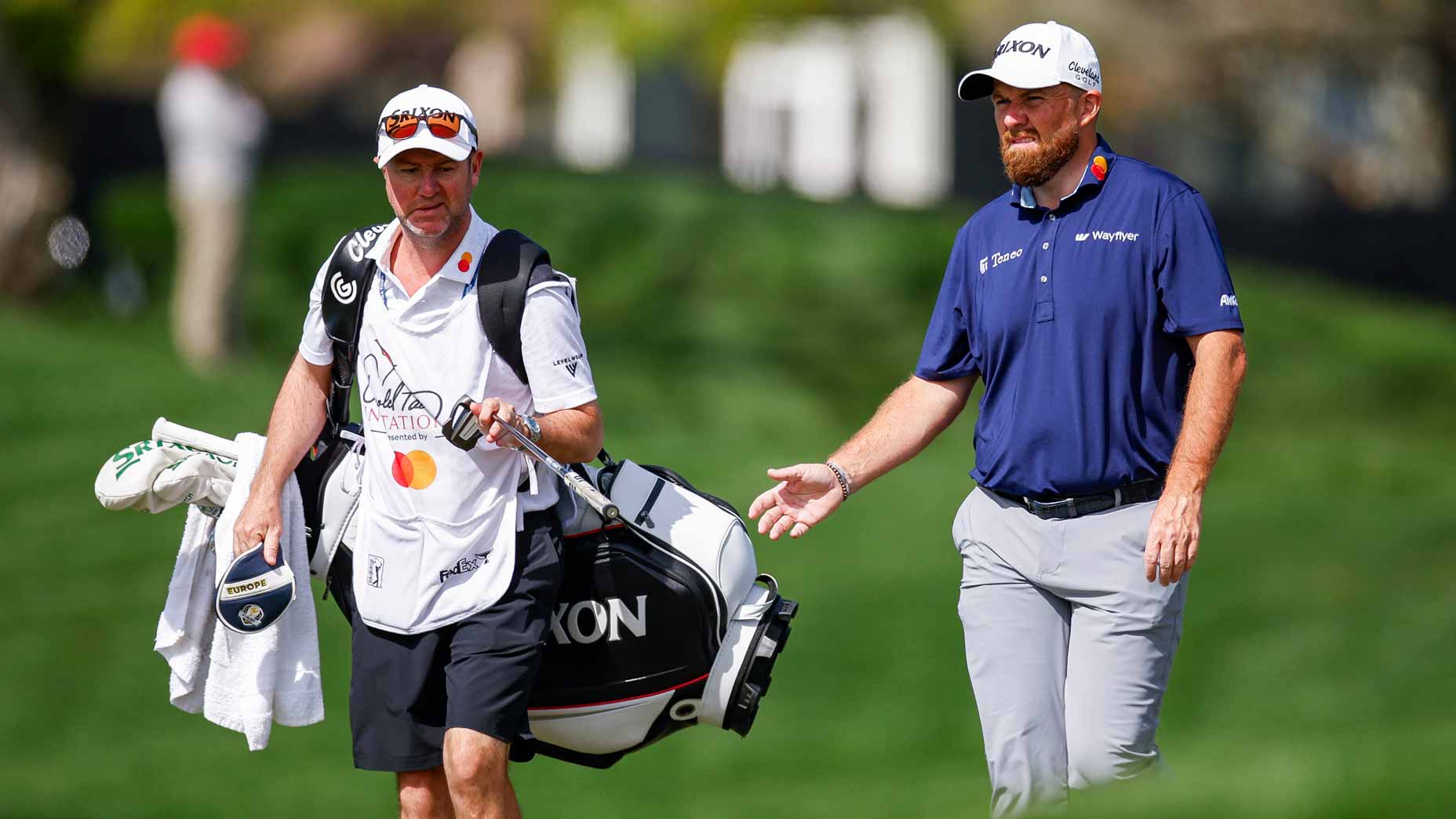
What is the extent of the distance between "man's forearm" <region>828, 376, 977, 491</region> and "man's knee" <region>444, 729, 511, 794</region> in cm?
128

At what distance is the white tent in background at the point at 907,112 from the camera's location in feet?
108

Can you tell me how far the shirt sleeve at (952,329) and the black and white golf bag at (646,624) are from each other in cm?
75

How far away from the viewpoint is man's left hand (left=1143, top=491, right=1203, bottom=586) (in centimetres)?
482

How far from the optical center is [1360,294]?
2088 centimetres

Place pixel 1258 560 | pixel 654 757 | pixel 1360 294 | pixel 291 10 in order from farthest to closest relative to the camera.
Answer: pixel 291 10 < pixel 1360 294 < pixel 1258 560 < pixel 654 757

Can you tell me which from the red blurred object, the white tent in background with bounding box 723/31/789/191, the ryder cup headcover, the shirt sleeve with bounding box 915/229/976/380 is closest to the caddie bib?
the ryder cup headcover

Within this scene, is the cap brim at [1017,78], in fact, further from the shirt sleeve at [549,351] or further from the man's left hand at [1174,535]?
the shirt sleeve at [549,351]

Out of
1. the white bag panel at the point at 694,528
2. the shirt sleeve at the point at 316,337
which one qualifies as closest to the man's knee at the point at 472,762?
the white bag panel at the point at 694,528

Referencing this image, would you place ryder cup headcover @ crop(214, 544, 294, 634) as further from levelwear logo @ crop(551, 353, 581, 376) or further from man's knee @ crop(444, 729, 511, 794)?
levelwear logo @ crop(551, 353, 581, 376)

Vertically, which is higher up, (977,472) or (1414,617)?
(977,472)

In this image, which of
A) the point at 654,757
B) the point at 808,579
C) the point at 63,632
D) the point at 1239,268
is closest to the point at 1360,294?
the point at 1239,268

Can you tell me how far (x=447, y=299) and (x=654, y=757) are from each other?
5.56m

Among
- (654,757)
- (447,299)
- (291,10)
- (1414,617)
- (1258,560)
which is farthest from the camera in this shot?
(291,10)

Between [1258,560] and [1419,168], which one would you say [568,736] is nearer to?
[1258,560]
